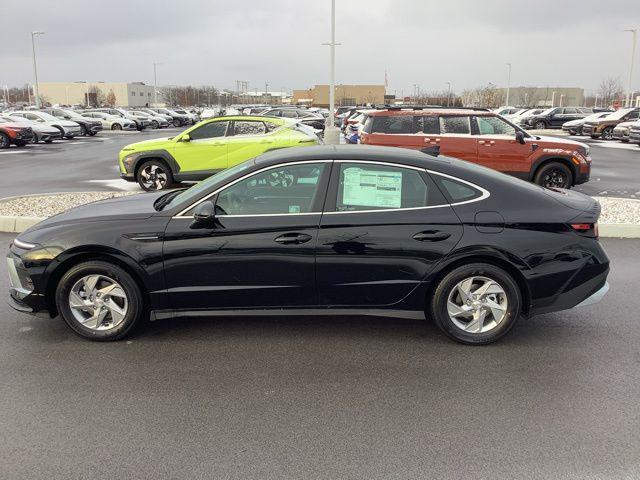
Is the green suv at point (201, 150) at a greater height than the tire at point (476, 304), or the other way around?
the green suv at point (201, 150)

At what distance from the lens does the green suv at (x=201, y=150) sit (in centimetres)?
1223

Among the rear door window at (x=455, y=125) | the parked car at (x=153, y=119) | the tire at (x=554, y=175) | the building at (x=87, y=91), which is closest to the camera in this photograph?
the tire at (x=554, y=175)

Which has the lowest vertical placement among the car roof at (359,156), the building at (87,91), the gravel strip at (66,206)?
the gravel strip at (66,206)

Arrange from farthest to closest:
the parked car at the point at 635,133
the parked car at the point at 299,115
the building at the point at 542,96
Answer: the building at the point at 542,96 < the parked car at the point at 299,115 < the parked car at the point at 635,133

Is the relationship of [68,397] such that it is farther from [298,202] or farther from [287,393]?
[298,202]

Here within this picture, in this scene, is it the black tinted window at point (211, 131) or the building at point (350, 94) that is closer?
the black tinted window at point (211, 131)

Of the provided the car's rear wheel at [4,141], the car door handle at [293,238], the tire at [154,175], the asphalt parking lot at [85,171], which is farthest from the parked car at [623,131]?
the car's rear wheel at [4,141]

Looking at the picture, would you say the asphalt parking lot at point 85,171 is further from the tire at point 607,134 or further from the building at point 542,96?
the building at point 542,96

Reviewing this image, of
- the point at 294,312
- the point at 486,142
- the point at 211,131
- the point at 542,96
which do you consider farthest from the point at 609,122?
the point at 542,96

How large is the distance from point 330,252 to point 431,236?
2.65 ft

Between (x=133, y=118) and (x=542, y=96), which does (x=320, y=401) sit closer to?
(x=133, y=118)

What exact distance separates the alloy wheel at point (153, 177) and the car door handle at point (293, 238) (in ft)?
28.1

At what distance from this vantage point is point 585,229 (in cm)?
461

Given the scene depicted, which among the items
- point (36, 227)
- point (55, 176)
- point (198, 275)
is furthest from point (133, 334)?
point (55, 176)
